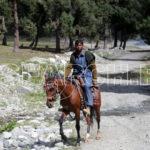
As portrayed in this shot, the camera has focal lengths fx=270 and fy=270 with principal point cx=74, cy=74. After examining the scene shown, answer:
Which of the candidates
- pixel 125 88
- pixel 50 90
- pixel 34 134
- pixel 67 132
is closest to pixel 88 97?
pixel 50 90

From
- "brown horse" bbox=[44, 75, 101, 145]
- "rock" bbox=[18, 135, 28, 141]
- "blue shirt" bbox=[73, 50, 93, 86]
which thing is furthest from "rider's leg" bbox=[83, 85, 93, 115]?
"rock" bbox=[18, 135, 28, 141]

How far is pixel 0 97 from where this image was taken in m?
14.3

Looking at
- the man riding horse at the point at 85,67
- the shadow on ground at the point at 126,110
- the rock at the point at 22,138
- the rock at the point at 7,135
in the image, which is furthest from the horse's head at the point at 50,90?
the shadow on ground at the point at 126,110

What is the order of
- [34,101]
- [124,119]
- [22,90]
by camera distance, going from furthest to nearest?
[22,90]
[34,101]
[124,119]

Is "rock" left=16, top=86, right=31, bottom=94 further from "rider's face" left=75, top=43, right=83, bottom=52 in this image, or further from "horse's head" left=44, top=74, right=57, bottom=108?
"horse's head" left=44, top=74, right=57, bottom=108

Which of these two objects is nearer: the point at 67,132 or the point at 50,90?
the point at 50,90

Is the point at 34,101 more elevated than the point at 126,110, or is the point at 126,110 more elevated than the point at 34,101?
the point at 34,101

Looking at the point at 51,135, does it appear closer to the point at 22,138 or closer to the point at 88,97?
the point at 22,138

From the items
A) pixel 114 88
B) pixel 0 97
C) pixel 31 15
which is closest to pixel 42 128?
pixel 0 97

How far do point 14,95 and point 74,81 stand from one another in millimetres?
7656

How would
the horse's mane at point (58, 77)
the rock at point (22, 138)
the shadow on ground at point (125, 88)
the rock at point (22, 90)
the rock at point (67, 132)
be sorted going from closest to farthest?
the horse's mane at point (58, 77) < the rock at point (22, 138) < the rock at point (67, 132) < the rock at point (22, 90) < the shadow on ground at point (125, 88)

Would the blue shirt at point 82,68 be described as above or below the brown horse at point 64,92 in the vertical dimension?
above

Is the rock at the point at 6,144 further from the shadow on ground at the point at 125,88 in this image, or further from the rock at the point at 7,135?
the shadow on ground at the point at 125,88

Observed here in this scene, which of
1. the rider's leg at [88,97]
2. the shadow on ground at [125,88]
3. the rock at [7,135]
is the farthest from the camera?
the shadow on ground at [125,88]
